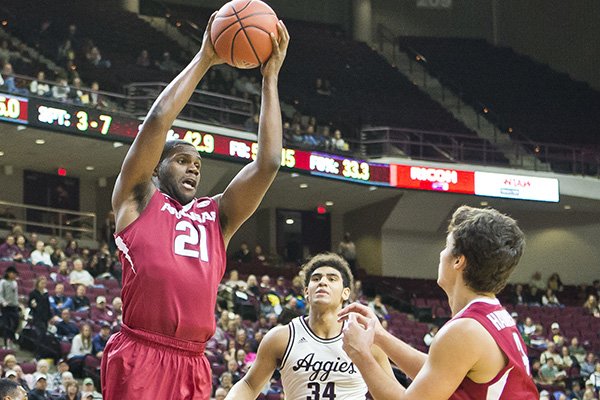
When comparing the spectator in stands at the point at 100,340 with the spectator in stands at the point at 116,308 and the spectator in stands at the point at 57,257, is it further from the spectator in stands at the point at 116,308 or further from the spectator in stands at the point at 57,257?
the spectator in stands at the point at 57,257

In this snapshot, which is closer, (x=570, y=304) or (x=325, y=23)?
(x=570, y=304)

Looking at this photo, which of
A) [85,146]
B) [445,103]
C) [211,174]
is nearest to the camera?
[85,146]

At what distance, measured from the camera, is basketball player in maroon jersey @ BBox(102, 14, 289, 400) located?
4.69 m

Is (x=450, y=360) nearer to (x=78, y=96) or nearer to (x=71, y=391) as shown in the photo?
(x=71, y=391)

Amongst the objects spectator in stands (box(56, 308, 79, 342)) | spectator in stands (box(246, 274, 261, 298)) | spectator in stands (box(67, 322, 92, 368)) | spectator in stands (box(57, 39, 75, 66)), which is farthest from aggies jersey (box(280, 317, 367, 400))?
spectator in stands (box(57, 39, 75, 66))

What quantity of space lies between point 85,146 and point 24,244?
462 cm

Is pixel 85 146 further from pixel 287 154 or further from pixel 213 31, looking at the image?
pixel 213 31

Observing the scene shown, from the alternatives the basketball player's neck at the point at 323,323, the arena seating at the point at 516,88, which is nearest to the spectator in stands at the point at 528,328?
the arena seating at the point at 516,88

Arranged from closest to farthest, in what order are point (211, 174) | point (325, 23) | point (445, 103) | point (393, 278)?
point (211, 174) → point (393, 278) → point (445, 103) → point (325, 23)

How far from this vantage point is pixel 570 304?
27.8 m

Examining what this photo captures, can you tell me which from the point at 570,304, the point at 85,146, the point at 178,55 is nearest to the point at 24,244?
the point at 85,146

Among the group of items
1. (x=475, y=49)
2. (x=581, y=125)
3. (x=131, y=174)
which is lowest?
(x=131, y=174)

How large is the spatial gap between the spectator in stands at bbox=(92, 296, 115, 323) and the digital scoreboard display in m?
5.42

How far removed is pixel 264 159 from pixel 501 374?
1757 millimetres
